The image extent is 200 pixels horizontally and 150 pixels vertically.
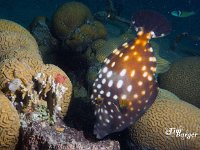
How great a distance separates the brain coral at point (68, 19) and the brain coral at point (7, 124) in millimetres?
5849

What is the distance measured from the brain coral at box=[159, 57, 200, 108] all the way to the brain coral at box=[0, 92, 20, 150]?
167 inches

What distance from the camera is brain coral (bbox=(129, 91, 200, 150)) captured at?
4.87 m

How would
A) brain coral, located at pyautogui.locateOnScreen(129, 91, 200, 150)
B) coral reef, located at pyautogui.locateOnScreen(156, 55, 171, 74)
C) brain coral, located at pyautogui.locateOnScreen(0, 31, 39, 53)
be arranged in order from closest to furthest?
1. brain coral, located at pyautogui.locateOnScreen(129, 91, 200, 150)
2. brain coral, located at pyautogui.locateOnScreen(0, 31, 39, 53)
3. coral reef, located at pyautogui.locateOnScreen(156, 55, 171, 74)

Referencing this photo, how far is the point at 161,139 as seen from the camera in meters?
4.86

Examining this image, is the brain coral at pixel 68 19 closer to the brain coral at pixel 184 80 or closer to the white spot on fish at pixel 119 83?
the brain coral at pixel 184 80

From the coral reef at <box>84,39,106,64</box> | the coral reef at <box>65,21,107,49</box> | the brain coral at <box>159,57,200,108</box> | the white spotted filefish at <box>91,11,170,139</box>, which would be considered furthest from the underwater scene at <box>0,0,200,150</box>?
the coral reef at <box>65,21,107,49</box>

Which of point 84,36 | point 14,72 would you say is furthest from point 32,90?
point 84,36

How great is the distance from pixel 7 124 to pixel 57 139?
71 centimetres

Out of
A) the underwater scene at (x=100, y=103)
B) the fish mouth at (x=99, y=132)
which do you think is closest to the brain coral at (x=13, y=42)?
the underwater scene at (x=100, y=103)

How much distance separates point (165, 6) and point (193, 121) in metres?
24.3

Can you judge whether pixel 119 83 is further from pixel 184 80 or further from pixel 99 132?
pixel 184 80

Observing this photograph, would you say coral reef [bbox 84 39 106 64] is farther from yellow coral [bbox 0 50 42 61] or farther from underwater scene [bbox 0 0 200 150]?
yellow coral [bbox 0 50 42 61]

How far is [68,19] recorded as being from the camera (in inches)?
368

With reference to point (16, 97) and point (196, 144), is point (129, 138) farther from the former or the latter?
point (16, 97)
